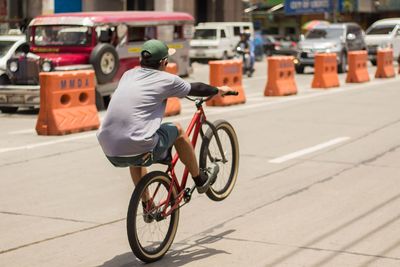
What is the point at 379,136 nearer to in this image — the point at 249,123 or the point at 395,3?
the point at 249,123

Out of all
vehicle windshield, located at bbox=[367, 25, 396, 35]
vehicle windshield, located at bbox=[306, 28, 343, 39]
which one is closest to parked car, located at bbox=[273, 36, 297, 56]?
vehicle windshield, located at bbox=[367, 25, 396, 35]

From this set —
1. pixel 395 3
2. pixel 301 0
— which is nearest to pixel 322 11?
pixel 301 0

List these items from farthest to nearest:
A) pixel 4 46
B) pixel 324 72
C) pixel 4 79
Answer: pixel 324 72
pixel 4 46
pixel 4 79

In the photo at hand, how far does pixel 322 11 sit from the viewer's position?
6350cm

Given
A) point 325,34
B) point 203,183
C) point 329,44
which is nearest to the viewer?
point 203,183

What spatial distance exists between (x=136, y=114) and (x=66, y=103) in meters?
8.30

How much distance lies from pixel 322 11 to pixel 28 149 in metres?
53.5

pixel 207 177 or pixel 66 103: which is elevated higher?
pixel 207 177

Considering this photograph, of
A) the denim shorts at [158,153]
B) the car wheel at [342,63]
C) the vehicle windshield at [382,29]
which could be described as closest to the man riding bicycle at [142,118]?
the denim shorts at [158,153]

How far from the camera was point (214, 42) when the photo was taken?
3725 cm

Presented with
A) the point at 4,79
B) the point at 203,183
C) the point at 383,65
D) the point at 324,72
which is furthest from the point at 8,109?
the point at 383,65

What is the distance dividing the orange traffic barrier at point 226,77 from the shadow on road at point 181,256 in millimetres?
11519

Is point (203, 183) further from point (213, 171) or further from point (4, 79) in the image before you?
point (4, 79)

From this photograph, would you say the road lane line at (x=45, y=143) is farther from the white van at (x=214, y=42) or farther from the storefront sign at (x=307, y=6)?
the storefront sign at (x=307, y=6)
